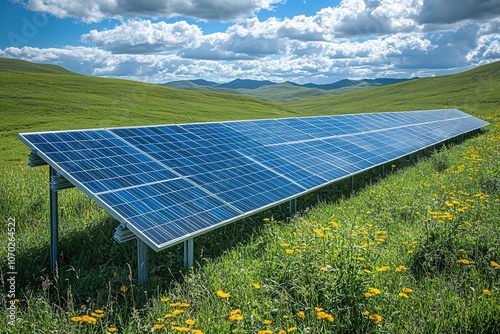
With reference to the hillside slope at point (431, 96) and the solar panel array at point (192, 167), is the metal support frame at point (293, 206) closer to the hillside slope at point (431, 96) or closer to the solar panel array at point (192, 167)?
the solar panel array at point (192, 167)

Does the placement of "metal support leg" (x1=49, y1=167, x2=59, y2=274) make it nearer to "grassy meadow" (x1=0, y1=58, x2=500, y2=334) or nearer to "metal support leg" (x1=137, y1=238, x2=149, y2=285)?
"grassy meadow" (x1=0, y1=58, x2=500, y2=334)

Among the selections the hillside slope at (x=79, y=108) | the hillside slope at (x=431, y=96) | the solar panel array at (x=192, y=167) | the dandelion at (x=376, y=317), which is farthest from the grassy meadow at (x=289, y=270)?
the hillside slope at (x=431, y=96)

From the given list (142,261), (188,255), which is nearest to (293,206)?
(188,255)

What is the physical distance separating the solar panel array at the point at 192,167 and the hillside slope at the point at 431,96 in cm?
5853

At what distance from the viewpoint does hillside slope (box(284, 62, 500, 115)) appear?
73.3 meters

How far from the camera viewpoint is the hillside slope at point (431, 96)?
73.3m

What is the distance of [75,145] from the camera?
323 inches

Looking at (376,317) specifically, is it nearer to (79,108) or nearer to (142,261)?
(142,261)

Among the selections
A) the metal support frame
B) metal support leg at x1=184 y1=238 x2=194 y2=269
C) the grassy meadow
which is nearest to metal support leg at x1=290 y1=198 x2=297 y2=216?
the metal support frame

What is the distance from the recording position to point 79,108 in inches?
1689

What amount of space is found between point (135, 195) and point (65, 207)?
406 cm

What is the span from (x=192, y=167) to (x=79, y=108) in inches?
1491

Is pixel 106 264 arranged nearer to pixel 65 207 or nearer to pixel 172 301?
pixel 172 301

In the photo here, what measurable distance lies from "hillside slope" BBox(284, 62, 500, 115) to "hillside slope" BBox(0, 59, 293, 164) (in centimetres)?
3063
